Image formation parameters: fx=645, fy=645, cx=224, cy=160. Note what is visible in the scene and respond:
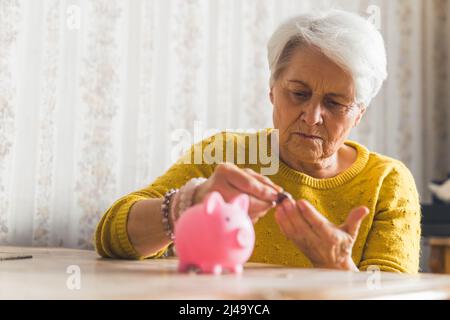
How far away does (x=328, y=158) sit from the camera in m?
1.55

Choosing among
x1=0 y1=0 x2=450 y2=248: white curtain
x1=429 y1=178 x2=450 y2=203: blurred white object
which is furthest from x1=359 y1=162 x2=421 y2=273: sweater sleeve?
x1=429 y1=178 x2=450 y2=203: blurred white object

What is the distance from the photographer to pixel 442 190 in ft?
9.18

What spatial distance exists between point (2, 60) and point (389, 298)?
1.60 metres

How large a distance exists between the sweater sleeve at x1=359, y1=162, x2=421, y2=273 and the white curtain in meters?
0.99

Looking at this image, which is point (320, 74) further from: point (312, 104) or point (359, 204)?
point (359, 204)

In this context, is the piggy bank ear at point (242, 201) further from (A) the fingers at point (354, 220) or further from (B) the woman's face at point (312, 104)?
(B) the woman's face at point (312, 104)

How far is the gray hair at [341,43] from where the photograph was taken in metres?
1.37

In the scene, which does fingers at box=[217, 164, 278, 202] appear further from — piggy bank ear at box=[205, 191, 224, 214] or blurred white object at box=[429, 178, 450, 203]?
blurred white object at box=[429, 178, 450, 203]

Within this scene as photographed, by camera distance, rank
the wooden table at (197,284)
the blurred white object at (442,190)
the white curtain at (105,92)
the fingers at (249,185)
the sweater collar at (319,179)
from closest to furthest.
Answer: the wooden table at (197,284), the fingers at (249,185), the sweater collar at (319,179), the white curtain at (105,92), the blurred white object at (442,190)

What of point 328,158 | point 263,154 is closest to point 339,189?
point 328,158

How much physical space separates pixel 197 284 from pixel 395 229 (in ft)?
2.54

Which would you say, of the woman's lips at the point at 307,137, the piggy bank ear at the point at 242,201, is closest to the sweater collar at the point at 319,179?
the woman's lips at the point at 307,137

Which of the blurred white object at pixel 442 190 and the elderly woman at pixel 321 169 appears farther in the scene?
the blurred white object at pixel 442 190

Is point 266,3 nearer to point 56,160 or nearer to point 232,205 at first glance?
point 56,160
